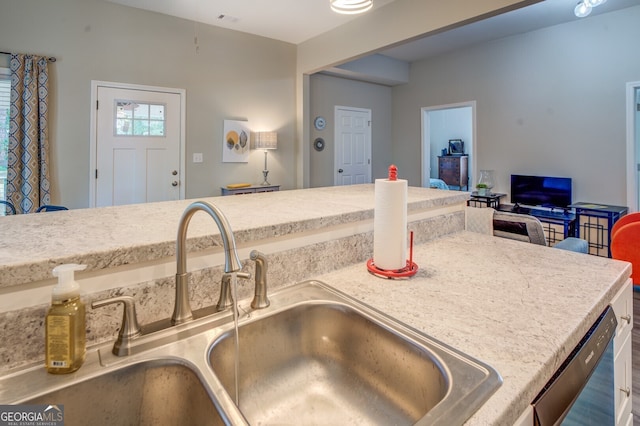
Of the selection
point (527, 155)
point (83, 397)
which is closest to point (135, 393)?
point (83, 397)

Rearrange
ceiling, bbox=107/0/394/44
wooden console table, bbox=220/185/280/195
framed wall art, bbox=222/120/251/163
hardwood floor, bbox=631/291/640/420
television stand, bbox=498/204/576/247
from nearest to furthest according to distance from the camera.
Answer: hardwood floor, bbox=631/291/640/420 → ceiling, bbox=107/0/394/44 → television stand, bbox=498/204/576/247 → wooden console table, bbox=220/185/280/195 → framed wall art, bbox=222/120/251/163

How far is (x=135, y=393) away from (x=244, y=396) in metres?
0.25

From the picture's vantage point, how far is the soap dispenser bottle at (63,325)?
0.59 m

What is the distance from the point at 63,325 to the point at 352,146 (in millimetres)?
5686

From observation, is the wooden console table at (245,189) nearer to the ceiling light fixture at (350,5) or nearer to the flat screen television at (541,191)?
the ceiling light fixture at (350,5)

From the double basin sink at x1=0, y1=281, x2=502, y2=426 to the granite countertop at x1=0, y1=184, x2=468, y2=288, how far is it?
18 cm

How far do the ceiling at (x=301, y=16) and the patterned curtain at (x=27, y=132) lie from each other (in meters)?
1.19

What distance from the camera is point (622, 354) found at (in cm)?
113

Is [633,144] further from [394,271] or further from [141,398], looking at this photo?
[141,398]

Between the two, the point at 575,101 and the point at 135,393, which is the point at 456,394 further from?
the point at 575,101

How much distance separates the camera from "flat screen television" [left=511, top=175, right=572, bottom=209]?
14.4ft

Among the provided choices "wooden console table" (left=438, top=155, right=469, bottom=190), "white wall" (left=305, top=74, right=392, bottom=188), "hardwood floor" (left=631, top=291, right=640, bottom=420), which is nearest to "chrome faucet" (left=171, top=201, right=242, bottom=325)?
"hardwood floor" (left=631, top=291, right=640, bottom=420)

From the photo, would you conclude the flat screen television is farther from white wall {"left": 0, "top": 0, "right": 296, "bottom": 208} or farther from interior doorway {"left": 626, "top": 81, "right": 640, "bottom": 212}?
white wall {"left": 0, "top": 0, "right": 296, "bottom": 208}

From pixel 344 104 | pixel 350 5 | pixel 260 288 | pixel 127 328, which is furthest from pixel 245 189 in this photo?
pixel 127 328
